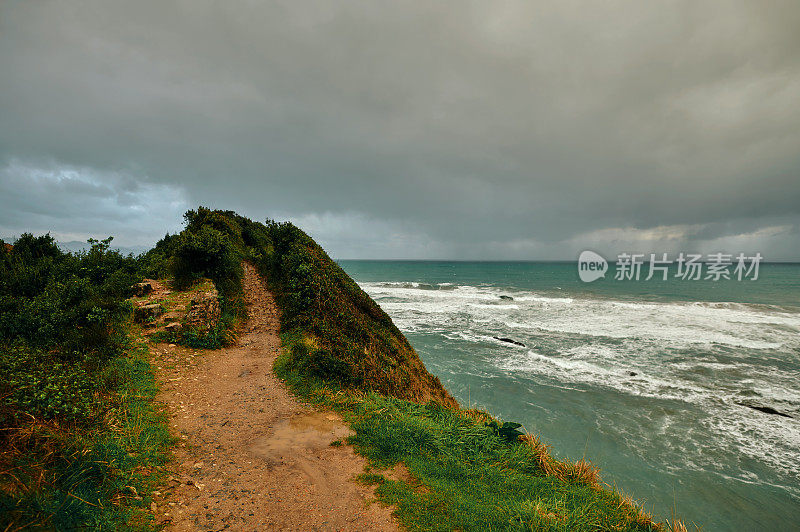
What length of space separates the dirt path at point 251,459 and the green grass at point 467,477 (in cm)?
43

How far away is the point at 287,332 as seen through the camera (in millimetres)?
12266

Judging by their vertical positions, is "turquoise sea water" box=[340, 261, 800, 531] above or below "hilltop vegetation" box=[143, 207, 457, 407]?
below

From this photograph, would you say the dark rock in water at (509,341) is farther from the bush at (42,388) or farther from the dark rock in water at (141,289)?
the bush at (42,388)

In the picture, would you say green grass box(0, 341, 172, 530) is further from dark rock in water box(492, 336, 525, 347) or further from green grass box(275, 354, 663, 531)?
dark rock in water box(492, 336, 525, 347)

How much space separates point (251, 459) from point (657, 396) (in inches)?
708

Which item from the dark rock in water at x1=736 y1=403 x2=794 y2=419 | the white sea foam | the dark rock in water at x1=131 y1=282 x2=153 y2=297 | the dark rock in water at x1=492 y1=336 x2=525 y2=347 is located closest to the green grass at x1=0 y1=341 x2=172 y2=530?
the dark rock in water at x1=131 y1=282 x2=153 y2=297

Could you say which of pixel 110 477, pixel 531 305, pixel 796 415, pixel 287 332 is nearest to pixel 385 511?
pixel 110 477

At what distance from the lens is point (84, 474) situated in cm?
407

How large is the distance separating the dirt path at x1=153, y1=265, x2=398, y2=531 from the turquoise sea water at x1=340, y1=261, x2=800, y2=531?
323 inches

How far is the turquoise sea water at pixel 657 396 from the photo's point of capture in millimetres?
9422

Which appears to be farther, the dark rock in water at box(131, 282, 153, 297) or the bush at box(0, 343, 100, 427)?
the dark rock in water at box(131, 282, 153, 297)

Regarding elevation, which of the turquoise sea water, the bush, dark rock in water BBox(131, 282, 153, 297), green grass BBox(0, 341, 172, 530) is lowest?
the turquoise sea water

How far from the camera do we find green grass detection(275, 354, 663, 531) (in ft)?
15.0

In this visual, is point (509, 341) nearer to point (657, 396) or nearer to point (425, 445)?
point (657, 396)
